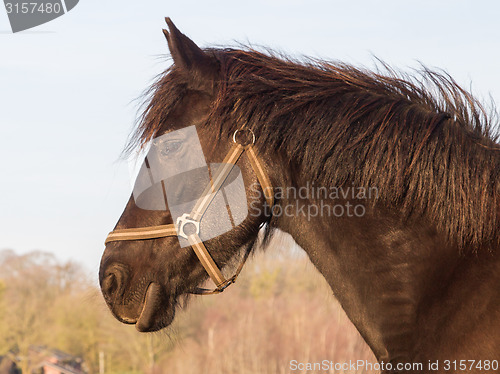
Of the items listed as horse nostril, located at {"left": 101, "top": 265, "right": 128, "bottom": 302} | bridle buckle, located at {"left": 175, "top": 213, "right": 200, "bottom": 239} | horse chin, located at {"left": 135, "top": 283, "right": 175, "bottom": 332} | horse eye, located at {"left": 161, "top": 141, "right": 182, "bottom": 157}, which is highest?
horse eye, located at {"left": 161, "top": 141, "right": 182, "bottom": 157}

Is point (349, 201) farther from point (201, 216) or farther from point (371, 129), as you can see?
point (201, 216)

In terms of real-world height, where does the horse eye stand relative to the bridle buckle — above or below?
above

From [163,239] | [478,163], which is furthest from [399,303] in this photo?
[163,239]

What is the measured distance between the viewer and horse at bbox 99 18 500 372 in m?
2.78

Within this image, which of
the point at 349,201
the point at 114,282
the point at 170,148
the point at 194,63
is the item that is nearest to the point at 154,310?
the point at 114,282

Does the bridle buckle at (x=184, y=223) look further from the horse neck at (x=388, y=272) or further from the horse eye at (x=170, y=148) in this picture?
the horse neck at (x=388, y=272)

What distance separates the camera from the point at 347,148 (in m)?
2.92

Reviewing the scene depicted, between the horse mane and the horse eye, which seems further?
the horse eye

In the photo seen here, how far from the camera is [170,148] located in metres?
3.09

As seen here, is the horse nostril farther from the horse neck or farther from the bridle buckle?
the horse neck

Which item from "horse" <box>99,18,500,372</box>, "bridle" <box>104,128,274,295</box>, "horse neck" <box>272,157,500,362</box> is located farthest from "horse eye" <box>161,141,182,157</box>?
"horse neck" <box>272,157,500,362</box>

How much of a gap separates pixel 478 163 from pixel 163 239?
1.80 metres

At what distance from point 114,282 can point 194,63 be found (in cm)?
137

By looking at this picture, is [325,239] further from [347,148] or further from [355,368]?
[355,368]
